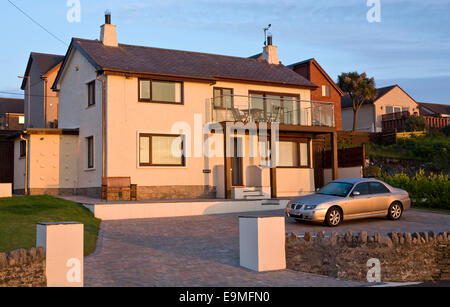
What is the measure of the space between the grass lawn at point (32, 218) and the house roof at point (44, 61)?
20393 millimetres

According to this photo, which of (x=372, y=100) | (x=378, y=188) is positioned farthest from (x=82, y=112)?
(x=372, y=100)

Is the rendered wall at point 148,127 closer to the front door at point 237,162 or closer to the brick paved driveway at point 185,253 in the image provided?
the front door at point 237,162

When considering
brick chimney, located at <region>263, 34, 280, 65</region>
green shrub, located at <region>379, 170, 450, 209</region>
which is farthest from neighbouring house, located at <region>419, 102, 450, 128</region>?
green shrub, located at <region>379, 170, 450, 209</region>

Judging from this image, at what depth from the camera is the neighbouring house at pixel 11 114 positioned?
46206 mm

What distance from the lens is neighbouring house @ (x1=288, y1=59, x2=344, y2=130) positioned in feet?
135

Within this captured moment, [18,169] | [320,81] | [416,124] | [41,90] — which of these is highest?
[320,81]

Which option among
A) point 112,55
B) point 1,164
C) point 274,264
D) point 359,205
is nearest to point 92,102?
point 112,55

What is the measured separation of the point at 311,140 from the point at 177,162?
772 centimetres

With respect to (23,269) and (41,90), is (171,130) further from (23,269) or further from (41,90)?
(41,90)

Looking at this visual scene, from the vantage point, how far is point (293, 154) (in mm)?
25922

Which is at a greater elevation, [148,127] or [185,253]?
[148,127]

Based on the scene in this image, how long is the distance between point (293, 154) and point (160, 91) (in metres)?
7.73

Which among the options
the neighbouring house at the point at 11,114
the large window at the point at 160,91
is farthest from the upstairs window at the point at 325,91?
the neighbouring house at the point at 11,114

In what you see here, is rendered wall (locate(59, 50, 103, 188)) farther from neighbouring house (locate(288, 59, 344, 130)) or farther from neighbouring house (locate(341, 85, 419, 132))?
neighbouring house (locate(341, 85, 419, 132))
